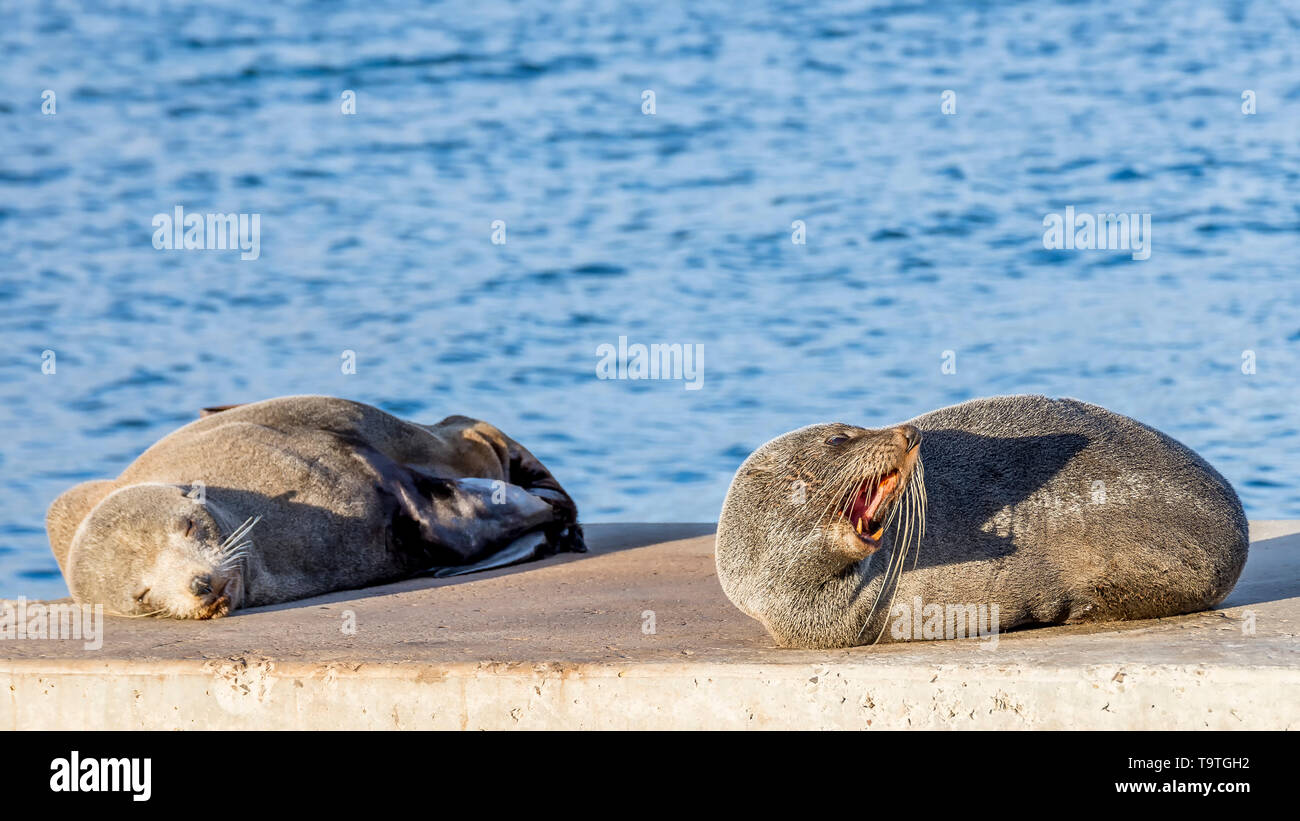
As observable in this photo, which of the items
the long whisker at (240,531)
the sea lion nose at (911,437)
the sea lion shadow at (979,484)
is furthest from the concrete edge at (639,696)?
the long whisker at (240,531)

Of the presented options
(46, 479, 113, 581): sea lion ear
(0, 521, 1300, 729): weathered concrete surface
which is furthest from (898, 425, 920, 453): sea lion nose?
(46, 479, 113, 581): sea lion ear

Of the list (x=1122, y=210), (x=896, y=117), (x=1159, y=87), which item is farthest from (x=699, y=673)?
(x=1159, y=87)

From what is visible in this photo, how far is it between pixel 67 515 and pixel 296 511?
→ 1.12 m

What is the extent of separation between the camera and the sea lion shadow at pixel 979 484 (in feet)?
17.2

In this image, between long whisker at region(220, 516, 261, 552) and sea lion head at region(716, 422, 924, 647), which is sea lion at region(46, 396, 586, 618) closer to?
long whisker at region(220, 516, 261, 552)

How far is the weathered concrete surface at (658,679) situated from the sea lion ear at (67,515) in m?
2.01

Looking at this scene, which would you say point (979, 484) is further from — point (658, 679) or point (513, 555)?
point (513, 555)

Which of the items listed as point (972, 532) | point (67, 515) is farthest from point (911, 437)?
point (67, 515)

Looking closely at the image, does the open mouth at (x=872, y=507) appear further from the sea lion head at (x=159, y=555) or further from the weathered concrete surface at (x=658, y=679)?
A: the sea lion head at (x=159, y=555)

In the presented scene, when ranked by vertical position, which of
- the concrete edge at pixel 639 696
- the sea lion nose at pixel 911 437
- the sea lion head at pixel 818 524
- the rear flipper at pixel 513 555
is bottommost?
the rear flipper at pixel 513 555

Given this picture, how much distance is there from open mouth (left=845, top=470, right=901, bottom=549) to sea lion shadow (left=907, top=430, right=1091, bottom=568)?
0.25 m

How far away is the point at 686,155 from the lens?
79.1ft
